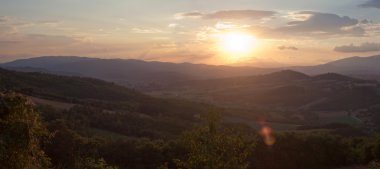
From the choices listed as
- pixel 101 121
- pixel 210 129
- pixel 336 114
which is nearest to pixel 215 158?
pixel 210 129

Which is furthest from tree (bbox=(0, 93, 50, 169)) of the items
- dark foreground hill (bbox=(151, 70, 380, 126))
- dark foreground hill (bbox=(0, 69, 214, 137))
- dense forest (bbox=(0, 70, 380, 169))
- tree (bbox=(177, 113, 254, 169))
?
dark foreground hill (bbox=(151, 70, 380, 126))

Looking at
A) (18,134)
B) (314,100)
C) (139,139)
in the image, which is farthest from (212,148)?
(314,100)

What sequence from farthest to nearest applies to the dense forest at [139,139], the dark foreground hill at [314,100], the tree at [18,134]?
1. the dark foreground hill at [314,100]
2. the dense forest at [139,139]
3. the tree at [18,134]

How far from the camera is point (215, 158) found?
16312 millimetres

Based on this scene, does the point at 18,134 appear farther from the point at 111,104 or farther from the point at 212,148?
the point at 111,104

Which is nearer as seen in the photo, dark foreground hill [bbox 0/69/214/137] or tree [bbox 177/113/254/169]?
tree [bbox 177/113/254/169]

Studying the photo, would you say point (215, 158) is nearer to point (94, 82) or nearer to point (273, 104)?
point (94, 82)

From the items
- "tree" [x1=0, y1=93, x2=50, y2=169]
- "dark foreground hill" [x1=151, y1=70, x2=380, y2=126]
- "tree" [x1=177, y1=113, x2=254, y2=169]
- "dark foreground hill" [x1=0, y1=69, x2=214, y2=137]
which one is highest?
"tree" [x1=0, y1=93, x2=50, y2=169]

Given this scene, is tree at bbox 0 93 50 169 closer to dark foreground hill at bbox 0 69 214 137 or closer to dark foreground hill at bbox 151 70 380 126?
dark foreground hill at bbox 0 69 214 137

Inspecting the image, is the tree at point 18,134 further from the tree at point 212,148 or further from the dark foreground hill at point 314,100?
the dark foreground hill at point 314,100

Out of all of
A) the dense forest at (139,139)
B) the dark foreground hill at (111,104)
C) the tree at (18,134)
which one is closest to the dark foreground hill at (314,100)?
the dark foreground hill at (111,104)

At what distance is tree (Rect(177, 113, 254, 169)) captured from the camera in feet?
53.5

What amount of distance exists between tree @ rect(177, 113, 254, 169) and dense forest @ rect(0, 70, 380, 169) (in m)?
0.04

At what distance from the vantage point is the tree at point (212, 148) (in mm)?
16297
